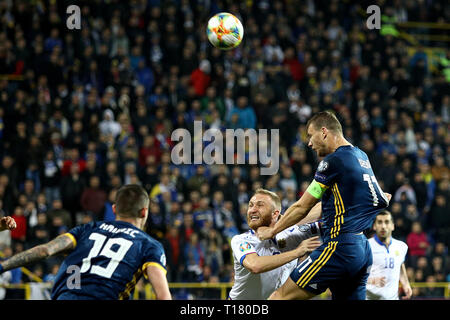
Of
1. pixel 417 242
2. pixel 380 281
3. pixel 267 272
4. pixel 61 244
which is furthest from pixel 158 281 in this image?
pixel 417 242

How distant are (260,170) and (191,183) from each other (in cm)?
169

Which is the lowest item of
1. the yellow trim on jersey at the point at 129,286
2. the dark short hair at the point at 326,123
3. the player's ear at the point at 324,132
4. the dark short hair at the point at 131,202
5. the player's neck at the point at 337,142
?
the yellow trim on jersey at the point at 129,286

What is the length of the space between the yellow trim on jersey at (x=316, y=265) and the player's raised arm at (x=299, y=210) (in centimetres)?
37

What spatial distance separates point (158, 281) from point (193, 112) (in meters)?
11.5

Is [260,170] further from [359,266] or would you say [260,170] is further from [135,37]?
[359,266]

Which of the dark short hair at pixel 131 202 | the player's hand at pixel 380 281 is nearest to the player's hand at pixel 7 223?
the dark short hair at pixel 131 202

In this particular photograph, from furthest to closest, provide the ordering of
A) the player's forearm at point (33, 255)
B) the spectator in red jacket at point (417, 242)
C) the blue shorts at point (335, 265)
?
the spectator in red jacket at point (417, 242)
the blue shorts at point (335, 265)
the player's forearm at point (33, 255)

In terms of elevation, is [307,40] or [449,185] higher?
[307,40]

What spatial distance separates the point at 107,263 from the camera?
5438mm

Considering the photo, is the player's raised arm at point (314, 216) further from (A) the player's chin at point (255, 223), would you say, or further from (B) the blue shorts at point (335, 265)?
(B) the blue shorts at point (335, 265)

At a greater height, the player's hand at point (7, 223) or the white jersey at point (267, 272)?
the player's hand at point (7, 223)

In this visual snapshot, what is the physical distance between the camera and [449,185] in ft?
54.0

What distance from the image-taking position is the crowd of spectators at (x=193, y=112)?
14320 mm
